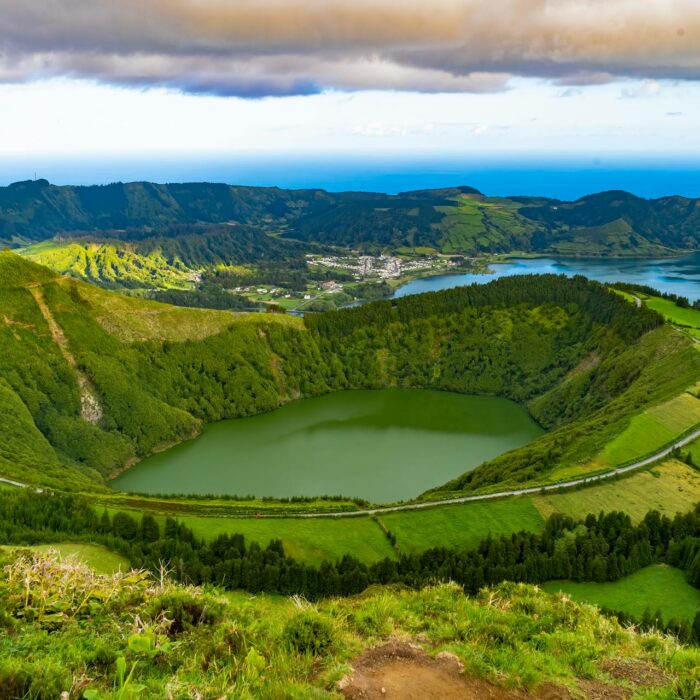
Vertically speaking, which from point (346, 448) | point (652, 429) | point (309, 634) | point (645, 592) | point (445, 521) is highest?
point (309, 634)

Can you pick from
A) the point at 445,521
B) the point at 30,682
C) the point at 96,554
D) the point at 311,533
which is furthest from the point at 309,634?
the point at 445,521

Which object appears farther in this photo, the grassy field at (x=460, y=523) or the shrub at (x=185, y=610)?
the grassy field at (x=460, y=523)

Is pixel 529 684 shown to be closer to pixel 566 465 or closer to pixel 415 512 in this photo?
pixel 415 512

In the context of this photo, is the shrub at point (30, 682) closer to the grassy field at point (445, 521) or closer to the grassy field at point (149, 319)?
the grassy field at point (445, 521)

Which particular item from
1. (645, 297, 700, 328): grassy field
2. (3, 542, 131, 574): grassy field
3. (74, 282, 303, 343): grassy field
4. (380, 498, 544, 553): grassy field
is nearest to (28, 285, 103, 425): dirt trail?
(74, 282, 303, 343): grassy field

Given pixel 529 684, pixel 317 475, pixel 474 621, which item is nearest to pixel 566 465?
pixel 317 475

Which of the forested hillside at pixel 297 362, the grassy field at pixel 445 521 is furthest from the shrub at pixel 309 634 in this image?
the forested hillside at pixel 297 362

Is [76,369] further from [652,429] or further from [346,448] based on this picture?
[652,429]
